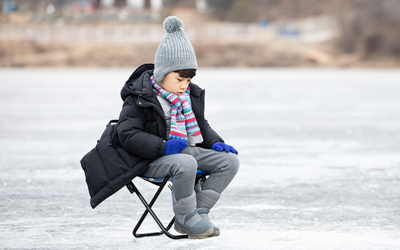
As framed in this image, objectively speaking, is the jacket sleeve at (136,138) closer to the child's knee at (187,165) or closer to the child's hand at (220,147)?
the child's knee at (187,165)

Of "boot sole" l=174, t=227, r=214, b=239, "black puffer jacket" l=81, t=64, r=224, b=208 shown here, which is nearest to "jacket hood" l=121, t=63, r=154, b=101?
"black puffer jacket" l=81, t=64, r=224, b=208

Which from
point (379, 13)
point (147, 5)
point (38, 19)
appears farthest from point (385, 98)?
point (147, 5)

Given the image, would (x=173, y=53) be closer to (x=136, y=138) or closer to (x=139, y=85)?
(x=139, y=85)

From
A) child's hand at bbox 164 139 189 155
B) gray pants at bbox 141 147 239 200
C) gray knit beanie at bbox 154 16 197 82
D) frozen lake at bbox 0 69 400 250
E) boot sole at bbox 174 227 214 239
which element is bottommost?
frozen lake at bbox 0 69 400 250

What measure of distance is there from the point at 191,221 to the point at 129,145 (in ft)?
1.98

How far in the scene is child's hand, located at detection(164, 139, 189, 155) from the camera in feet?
11.2

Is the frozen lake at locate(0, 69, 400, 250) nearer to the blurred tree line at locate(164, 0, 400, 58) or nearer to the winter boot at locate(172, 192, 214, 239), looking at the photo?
the winter boot at locate(172, 192, 214, 239)

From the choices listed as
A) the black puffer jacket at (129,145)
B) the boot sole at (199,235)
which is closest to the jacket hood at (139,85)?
the black puffer jacket at (129,145)

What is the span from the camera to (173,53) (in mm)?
3561

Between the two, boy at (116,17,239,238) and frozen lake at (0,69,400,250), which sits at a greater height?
boy at (116,17,239,238)

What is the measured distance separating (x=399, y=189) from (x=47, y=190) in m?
3.06

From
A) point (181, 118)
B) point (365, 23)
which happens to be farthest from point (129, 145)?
point (365, 23)

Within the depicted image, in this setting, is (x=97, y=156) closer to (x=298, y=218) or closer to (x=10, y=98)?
(x=298, y=218)

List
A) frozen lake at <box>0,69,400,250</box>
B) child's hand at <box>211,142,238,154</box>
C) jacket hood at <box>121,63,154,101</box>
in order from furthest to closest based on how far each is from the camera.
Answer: frozen lake at <box>0,69,400,250</box>
child's hand at <box>211,142,238,154</box>
jacket hood at <box>121,63,154,101</box>
